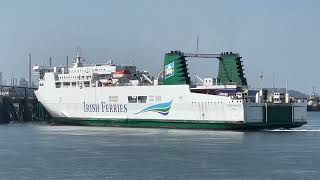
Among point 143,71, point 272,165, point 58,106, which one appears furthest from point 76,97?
point 272,165

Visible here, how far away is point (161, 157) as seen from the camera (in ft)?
118

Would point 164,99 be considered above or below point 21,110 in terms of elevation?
above

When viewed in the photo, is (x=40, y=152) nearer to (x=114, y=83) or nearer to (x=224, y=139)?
(x=224, y=139)

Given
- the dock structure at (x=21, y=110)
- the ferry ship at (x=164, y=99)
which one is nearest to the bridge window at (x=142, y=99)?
the ferry ship at (x=164, y=99)

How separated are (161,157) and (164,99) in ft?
90.6

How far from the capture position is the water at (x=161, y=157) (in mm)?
29406

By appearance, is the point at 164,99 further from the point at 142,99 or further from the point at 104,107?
the point at 104,107

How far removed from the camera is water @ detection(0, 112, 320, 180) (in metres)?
29.4

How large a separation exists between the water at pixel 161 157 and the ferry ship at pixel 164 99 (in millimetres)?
6637

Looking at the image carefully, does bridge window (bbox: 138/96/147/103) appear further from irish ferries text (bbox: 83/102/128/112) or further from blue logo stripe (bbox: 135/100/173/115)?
irish ferries text (bbox: 83/102/128/112)

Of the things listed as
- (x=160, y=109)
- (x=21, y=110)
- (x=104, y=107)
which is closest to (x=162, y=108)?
(x=160, y=109)

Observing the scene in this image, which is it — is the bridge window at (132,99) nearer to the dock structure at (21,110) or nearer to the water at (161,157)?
the water at (161,157)

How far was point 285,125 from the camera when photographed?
61.2 meters

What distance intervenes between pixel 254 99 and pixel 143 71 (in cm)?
1620
